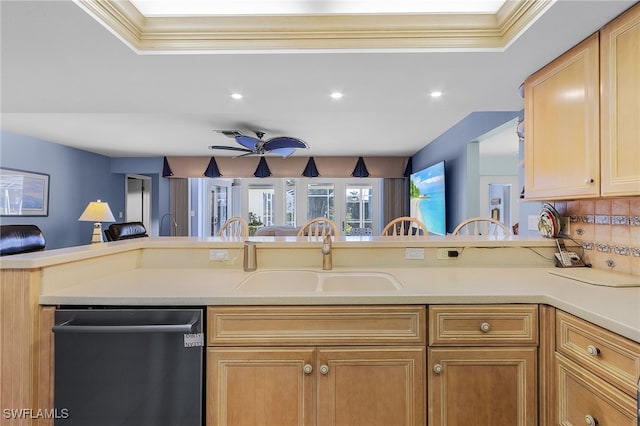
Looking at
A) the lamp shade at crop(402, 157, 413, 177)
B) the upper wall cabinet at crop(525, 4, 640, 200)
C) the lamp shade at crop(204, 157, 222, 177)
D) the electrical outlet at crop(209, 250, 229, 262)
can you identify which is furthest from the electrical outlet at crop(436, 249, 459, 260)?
the lamp shade at crop(204, 157, 222, 177)

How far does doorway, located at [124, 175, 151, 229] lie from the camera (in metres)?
7.16

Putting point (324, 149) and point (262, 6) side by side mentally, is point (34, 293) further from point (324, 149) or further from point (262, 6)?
point (324, 149)

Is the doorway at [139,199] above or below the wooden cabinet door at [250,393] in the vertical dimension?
above

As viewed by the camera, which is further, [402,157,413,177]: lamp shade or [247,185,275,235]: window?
[247,185,275,235]: window

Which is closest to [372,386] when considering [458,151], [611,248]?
[611,248]

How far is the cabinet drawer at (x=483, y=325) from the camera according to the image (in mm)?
1259

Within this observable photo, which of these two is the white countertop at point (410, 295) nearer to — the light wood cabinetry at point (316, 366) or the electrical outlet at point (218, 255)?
the light wood cabinetry at point (316, 366)

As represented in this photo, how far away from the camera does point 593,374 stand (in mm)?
1057

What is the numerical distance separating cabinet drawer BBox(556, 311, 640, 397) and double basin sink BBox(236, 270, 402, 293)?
0.75m

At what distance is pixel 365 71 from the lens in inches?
75.2

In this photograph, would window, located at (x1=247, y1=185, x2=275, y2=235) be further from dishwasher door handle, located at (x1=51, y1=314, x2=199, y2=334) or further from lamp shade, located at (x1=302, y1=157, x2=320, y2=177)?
dishwasher door handle, located at (x1=51, y1=314, x2=199, y2=334)

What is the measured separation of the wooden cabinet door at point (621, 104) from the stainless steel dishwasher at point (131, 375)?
6.13 ft

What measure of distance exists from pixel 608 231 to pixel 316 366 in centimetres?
165

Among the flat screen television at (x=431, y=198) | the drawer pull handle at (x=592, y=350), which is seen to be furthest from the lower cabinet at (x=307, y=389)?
the flat screen television at (x=431, y=198)
